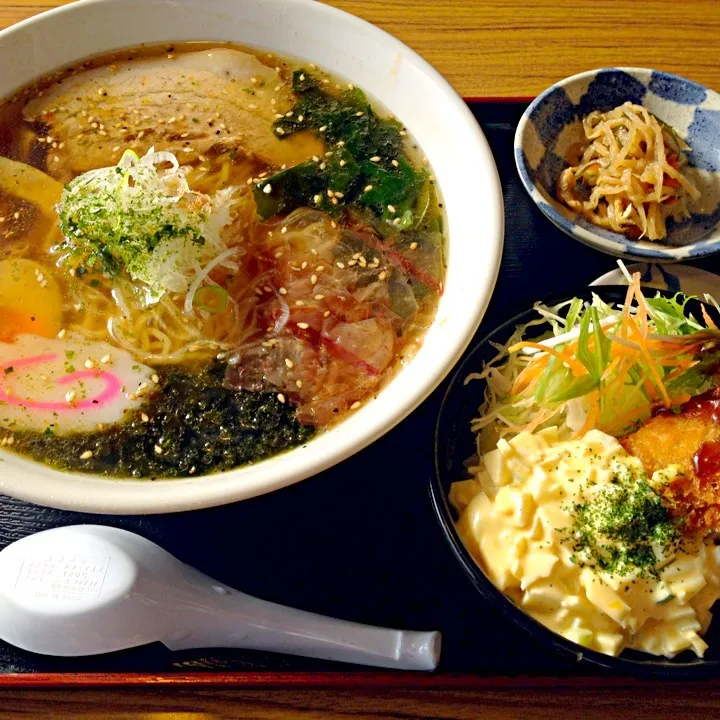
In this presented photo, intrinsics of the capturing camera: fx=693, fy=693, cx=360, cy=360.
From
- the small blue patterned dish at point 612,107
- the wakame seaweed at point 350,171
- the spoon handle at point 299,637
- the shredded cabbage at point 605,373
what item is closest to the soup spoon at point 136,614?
the spoon handle at point 299,637

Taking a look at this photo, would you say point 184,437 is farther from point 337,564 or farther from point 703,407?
point 703,407

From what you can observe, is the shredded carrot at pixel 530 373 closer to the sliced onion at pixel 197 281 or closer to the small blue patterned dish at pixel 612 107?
the small blue patterned dish at pixel 612 107

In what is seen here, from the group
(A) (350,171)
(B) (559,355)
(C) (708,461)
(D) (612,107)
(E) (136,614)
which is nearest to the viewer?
(E) (136,614)

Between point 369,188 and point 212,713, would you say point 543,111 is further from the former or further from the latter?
point 212,713

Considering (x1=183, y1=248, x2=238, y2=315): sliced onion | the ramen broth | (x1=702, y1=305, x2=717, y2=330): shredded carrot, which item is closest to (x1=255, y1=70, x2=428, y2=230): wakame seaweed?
the ramen broth

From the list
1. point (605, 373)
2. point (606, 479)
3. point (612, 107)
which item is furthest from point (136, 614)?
point (612, 107)

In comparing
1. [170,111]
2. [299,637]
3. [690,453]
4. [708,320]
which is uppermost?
[170,111]
